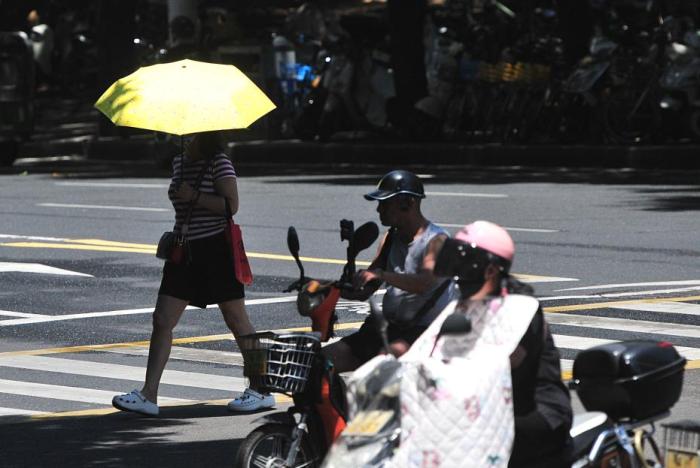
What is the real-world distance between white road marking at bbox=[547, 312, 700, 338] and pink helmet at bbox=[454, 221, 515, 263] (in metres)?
5.69

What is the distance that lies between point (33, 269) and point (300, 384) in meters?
9.60

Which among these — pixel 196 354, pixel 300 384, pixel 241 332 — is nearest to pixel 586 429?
pixel 300 384

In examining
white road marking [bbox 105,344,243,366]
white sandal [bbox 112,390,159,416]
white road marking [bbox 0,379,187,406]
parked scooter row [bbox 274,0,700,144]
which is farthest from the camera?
parked scooter row [bbox 274,0,700,144]

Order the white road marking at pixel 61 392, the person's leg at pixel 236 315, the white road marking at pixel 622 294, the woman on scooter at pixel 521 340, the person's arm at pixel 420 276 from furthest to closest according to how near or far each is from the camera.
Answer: the white road marking at pixel 622 294
the white road marking at pixel 61 392
the person's leg at pixel 236 315
the person's arm at pixel 420 276
the woman on scooter at pixel 521 340

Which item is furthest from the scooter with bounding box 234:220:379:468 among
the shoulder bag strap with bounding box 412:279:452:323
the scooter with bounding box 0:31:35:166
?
the scooter with bounding box 0:31:35:166

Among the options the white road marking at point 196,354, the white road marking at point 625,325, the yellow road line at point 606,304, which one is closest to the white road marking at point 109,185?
the yellow road line at point 606,304

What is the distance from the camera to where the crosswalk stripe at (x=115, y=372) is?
1033 cm

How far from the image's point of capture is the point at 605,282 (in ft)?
46.7

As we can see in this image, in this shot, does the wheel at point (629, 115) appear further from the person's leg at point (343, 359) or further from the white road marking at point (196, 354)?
the person's leg at point (343, 359)

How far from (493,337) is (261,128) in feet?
83.9

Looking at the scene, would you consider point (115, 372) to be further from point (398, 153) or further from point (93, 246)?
point (398, 153)

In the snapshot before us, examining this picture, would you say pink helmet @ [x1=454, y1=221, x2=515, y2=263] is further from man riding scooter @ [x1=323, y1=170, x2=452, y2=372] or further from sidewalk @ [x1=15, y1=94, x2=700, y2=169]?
sidewalk @ [x1=15, y1=94, x2=700, y2=169]

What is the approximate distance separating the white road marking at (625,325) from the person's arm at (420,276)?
14.2ft

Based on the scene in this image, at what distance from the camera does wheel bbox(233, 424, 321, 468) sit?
6.72 metres
